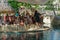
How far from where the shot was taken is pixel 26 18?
21719 mm

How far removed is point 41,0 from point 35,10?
3.99ft

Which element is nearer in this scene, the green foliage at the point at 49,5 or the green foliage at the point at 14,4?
the green foliage at the point at 14,4

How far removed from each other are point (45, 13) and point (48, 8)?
447 millimetres

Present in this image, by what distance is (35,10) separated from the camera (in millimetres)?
21859

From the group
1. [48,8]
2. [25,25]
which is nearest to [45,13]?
[48,8]

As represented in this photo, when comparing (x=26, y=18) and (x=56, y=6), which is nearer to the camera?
(x=26, y=18)

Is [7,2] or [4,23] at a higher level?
[7,2]

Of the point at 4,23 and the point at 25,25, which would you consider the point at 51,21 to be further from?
the point at 4,23

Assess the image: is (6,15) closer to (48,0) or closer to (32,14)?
(32,14)

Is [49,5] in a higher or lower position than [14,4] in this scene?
lower

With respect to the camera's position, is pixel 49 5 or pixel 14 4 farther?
pixel 49 5

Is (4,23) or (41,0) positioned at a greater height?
(41,0)

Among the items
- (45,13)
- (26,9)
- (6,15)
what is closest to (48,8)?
(45,13)

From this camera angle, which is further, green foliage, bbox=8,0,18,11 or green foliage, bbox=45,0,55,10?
green foliage, bbox=45,0,55,10
